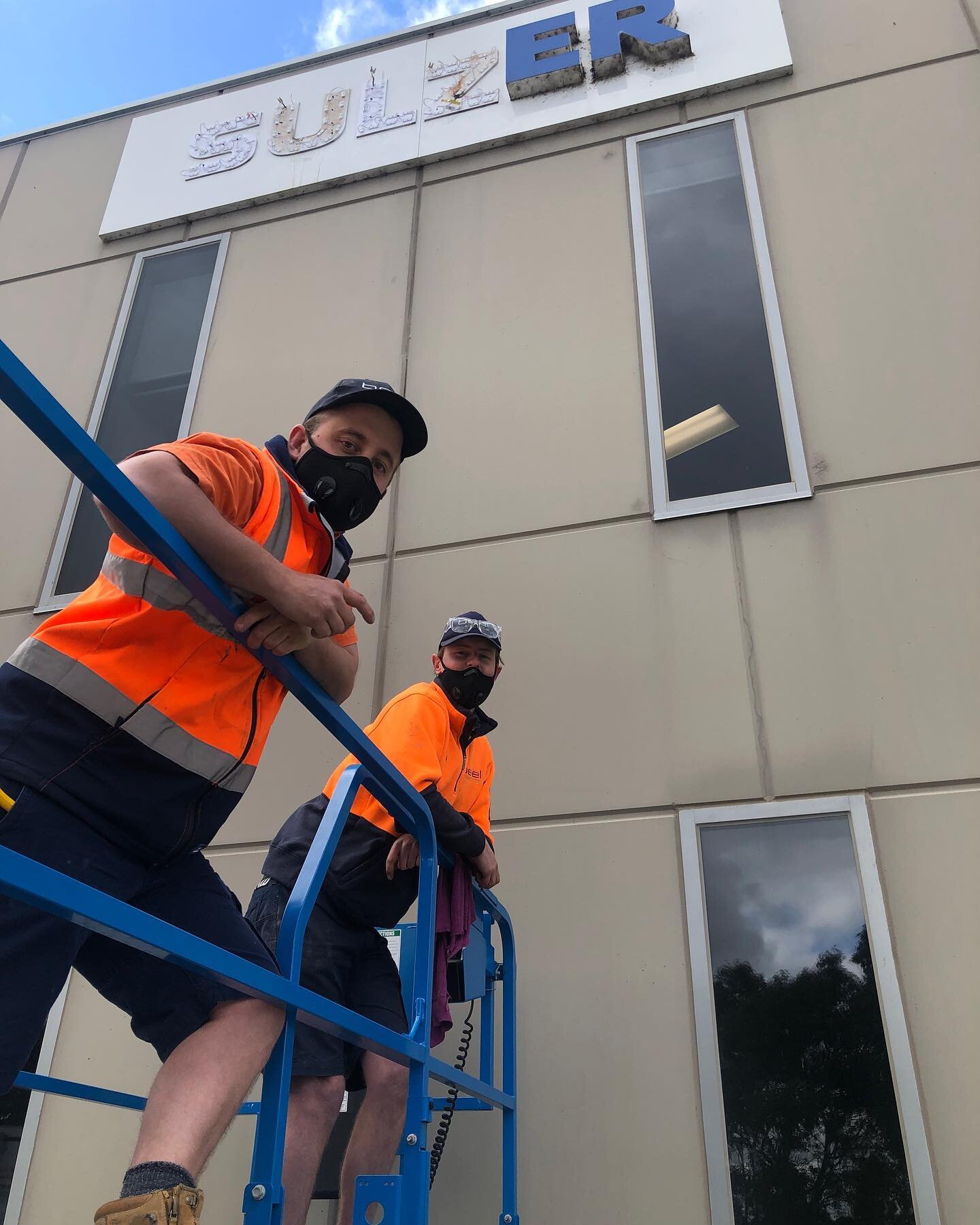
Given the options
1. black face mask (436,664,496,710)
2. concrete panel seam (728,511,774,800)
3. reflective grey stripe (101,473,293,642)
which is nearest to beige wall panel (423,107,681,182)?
concrete panel seam (728,511,774,800)

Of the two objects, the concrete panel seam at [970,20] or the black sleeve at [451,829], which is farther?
the concrete panel seam at [970,20]

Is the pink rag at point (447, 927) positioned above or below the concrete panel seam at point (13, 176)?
below

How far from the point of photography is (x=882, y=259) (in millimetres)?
5016

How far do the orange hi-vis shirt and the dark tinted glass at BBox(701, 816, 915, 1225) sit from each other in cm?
115

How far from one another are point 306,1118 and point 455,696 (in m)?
1.42

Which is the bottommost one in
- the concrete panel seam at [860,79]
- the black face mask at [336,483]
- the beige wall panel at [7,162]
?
the black face mask at [336,483]

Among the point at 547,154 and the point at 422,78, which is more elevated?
the point at 422,78

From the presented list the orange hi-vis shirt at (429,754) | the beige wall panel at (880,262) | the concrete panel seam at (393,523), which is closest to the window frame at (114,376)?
the concrete panel seam at (393,523)

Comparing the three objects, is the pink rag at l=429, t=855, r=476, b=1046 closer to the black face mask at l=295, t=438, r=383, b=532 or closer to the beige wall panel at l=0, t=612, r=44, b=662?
the black face mask at l=295, t=438, r=383, b=532

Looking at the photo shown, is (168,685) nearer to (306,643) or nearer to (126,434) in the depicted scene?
(306,643)

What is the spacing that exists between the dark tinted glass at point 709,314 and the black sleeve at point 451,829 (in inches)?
94.4

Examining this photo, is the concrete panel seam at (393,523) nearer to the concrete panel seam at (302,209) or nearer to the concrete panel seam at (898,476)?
the concrete panel seam at (302,209)

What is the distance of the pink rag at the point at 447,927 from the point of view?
2.84 metres

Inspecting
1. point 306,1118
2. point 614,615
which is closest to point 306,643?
point 306,1118
